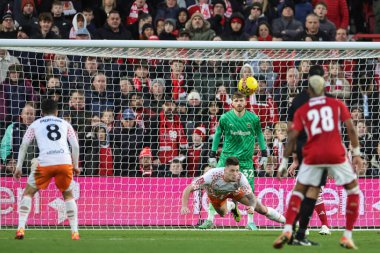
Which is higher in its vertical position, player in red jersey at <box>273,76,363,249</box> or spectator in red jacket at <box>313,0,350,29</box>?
spectator in red jacket at <box>313,0,350,29</box>

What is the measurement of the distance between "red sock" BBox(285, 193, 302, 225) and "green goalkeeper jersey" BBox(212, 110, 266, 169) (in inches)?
171

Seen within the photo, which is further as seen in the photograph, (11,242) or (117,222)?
(117,222)

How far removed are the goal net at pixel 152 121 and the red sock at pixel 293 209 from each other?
5.45 metres

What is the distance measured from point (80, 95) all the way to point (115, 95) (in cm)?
68

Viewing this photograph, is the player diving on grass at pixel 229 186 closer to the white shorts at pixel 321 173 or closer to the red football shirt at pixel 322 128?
the white shorts at pixel 321 173

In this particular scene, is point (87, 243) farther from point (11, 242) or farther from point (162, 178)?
point (162, 178)

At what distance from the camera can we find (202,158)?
1809cm

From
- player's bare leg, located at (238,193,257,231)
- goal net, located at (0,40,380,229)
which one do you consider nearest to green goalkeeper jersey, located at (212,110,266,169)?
player's bare leg, located at (238,193,257,231)

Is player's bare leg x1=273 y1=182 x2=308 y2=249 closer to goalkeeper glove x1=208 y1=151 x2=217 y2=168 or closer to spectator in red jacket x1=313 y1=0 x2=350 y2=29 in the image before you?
goalkeeper glove x1=208 y1=151 x2=217 y2=168

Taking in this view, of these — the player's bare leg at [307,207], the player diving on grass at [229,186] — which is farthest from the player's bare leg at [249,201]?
the player's bare leg at [307,207]

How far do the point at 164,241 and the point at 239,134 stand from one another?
10.2ft

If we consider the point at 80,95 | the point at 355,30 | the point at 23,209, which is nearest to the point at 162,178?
the point at 80,95

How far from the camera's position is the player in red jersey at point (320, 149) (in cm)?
1177

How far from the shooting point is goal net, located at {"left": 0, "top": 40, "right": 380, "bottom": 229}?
17391 millimetres
